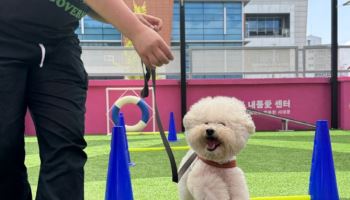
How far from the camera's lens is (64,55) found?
1.44 meters

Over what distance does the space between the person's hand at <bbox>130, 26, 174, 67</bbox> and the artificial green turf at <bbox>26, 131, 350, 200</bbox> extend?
1833 mm

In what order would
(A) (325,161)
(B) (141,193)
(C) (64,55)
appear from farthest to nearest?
(B) (141,193) < (A) (325,161) < (C) (64,55)

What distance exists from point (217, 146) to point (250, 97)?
669 cm

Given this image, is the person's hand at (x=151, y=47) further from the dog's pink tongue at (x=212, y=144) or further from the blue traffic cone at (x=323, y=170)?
the blue traffic cone at (x=323, y=170)

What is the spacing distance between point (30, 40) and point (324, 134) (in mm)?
1798

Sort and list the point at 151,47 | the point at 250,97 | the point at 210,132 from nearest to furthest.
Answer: the point at 151,47 → the point at 210,132 → the point at 250,97

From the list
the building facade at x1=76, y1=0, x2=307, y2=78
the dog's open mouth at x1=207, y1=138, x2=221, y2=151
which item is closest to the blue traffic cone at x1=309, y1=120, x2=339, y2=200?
the dog's open mouth at x1=207, y1=138, x2=221, y2=151

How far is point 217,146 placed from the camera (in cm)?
199

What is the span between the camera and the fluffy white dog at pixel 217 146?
1.98 m

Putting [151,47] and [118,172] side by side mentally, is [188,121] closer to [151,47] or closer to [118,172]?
[118,172]

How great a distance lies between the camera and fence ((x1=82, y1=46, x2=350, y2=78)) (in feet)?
28.6

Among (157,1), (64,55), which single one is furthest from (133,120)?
(64,55)

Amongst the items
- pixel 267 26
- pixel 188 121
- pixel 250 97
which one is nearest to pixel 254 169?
pixel 188 121

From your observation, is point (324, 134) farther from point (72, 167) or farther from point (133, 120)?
point (133, 120)
